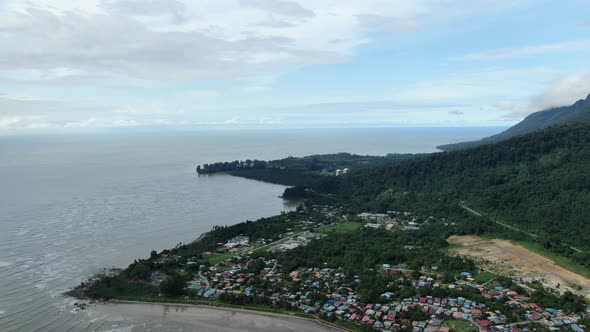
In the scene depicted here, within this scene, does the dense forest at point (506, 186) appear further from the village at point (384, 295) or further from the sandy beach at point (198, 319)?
the sandy beach at point (198, 319)

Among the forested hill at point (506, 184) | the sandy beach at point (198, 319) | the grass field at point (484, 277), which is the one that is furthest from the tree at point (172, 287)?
the forested hill at point (506, 184)

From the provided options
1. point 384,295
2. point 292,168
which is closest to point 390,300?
point 384,295

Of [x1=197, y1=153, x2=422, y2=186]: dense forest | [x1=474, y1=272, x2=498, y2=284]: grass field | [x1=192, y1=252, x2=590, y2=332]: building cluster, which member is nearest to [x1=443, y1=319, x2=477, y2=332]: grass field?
[x1=192, y1=252, x2=590, y2=332]: building cluster

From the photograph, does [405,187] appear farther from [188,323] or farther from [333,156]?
[333,156]

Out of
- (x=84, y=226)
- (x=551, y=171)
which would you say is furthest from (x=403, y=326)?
(x=551, y=171)

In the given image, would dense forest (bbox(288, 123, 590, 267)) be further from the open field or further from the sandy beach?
the sandy beach
